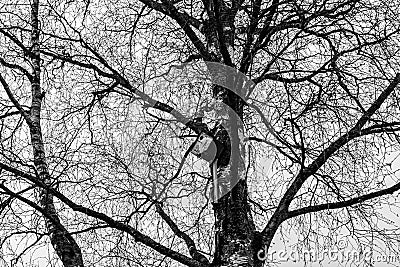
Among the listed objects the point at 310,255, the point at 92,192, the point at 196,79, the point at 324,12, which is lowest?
the point at 310,255

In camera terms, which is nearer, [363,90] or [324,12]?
[324,12]

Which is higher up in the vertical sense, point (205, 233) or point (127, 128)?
point (127, 128)

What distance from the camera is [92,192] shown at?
16.3 feet

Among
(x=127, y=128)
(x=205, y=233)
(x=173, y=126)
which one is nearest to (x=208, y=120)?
(x=173, y=126)

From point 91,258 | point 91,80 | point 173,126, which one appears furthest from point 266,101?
point 91,258

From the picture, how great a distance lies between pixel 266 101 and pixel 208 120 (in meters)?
0.53

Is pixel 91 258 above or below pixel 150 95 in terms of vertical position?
below

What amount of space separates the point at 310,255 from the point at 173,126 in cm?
163

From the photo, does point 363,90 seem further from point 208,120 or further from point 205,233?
point 205,233

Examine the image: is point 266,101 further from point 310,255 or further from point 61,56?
point 61,56

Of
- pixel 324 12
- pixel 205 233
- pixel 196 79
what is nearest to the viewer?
pixel 324 12

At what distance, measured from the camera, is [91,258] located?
17.4 ft

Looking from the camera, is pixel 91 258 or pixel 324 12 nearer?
pixel 324 12

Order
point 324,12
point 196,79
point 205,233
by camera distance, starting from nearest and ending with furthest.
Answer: point 324,12 → point 196,79 → point 205,233
